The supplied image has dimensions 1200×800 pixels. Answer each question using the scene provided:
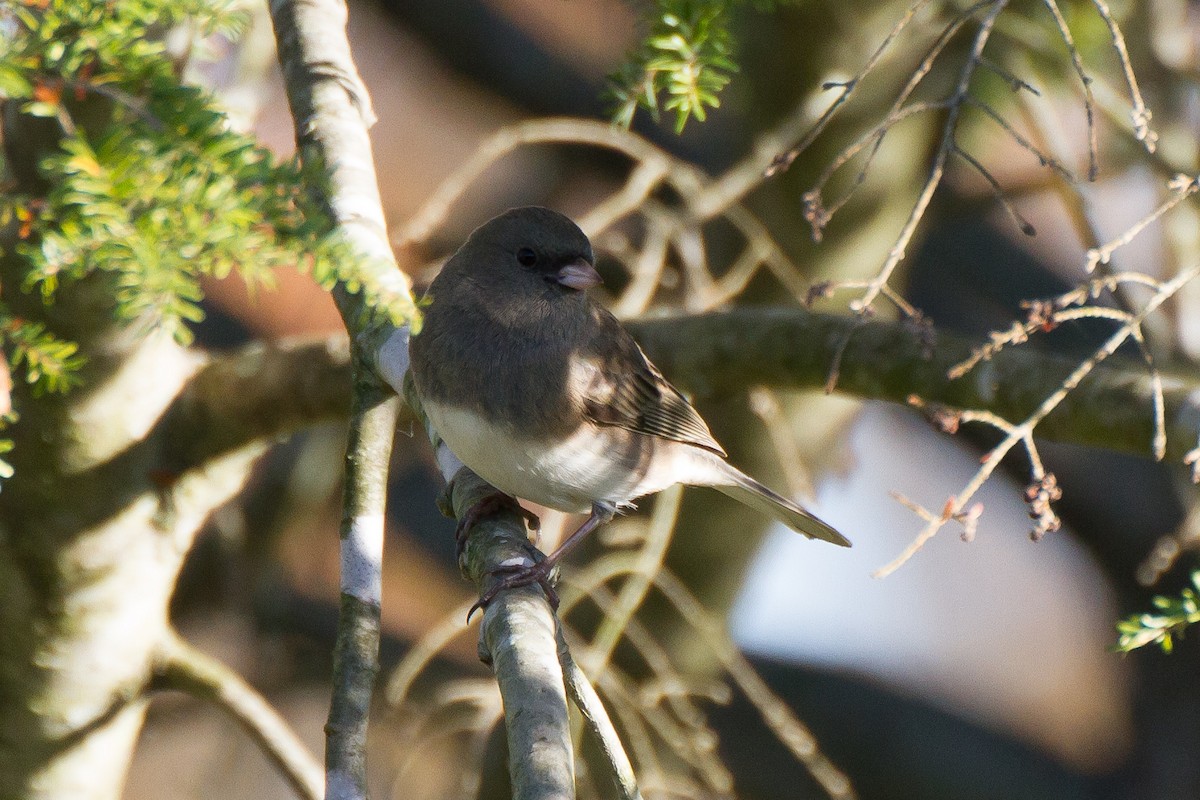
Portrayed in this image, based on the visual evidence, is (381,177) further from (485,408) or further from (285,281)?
(485,408)

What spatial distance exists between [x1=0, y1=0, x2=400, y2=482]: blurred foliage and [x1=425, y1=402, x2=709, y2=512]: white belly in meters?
0.97

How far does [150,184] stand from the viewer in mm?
1051

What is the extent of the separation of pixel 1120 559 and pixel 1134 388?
11.1 feet

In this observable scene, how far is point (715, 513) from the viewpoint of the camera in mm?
4211

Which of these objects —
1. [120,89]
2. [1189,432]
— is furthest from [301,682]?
[120,89]

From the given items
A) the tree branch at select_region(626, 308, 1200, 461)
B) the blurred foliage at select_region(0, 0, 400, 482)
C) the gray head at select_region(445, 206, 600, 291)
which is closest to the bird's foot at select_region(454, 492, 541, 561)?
the gray head at select_region(445, 206, 600, 291)

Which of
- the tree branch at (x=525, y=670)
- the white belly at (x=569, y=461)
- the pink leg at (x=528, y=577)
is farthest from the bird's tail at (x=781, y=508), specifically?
the tree branch at (x=525, y=670)

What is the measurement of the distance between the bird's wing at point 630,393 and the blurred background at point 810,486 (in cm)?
42

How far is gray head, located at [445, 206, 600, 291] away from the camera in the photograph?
7.83ft

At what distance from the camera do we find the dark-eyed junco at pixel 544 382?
218cm

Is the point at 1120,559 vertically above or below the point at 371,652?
above

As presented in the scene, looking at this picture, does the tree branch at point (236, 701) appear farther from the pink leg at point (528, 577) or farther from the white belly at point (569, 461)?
the white belly at point (569, 461)

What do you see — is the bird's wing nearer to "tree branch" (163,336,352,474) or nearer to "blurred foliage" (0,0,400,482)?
"tree branch" (163,336,352,474)

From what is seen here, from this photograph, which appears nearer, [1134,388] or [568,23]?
[1134,388]
